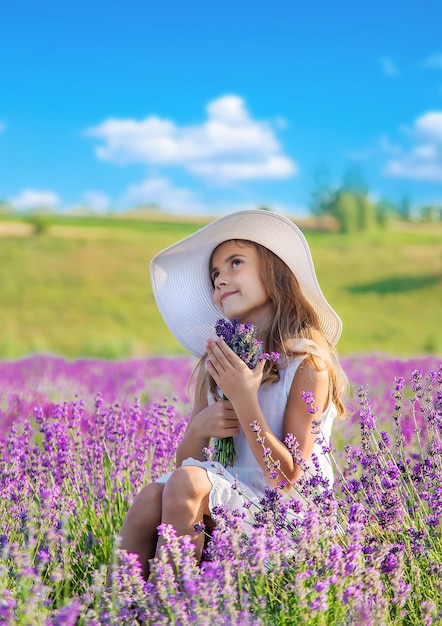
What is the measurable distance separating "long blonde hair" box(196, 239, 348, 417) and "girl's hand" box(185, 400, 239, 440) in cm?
20

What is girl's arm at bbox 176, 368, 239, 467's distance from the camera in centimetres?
283

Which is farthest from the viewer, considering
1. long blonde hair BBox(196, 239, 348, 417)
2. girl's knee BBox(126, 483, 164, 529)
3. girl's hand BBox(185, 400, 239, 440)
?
long blonde hair BBox(196, 239, 348, 417)

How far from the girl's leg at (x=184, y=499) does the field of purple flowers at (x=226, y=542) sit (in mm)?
121

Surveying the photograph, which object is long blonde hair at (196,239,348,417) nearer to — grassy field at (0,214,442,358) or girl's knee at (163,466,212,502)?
girl's knee at (163,466,212,502)

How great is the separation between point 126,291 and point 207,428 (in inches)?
771

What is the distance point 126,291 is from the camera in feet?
72.8

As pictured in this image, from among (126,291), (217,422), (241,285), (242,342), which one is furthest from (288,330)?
(126,291)

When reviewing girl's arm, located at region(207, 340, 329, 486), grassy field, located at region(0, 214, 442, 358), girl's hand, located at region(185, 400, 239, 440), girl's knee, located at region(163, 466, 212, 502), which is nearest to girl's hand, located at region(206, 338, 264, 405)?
girl's arm, located at region(207, 340, 329, 486)

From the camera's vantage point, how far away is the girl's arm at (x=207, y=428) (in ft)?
9.30

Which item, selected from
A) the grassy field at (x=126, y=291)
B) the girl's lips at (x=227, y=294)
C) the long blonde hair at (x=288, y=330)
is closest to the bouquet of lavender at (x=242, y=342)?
the long blonde hair at (x=288, y=330)

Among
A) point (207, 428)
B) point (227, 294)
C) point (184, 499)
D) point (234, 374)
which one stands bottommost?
point (184, 499)

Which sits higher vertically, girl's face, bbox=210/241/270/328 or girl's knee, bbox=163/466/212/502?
girl's face, bbox=210/241/270/328

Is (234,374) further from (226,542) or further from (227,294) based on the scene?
(226,542)

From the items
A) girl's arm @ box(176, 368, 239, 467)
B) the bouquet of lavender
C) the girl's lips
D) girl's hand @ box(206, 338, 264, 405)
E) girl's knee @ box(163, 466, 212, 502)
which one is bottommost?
girl's knee @ box(163, 466, 212, 502)
